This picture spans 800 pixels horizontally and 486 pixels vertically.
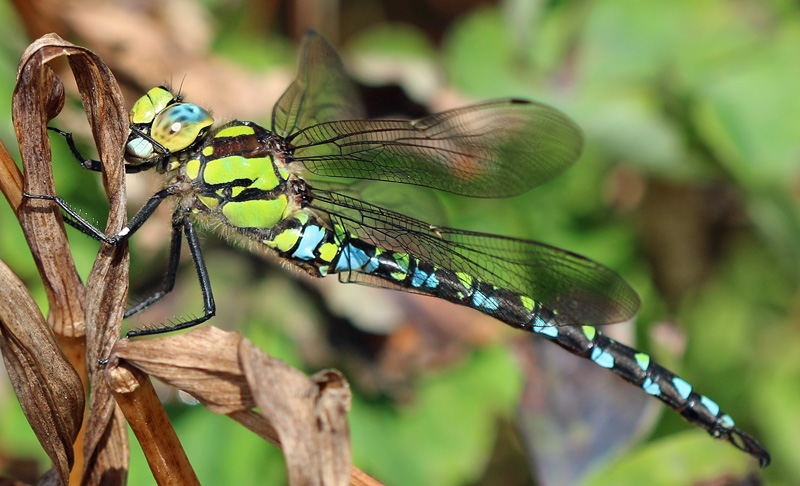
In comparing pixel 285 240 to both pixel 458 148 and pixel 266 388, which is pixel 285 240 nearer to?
pixel 458 148

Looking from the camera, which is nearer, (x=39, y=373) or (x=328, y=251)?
(x=39, y=373)

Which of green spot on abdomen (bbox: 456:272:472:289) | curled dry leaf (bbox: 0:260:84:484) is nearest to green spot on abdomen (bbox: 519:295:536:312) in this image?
green spot on abdomen (bbox: 456:272:472:289)

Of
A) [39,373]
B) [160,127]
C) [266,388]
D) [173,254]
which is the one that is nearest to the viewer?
[266,388]

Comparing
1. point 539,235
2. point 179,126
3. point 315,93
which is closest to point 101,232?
point 179,126

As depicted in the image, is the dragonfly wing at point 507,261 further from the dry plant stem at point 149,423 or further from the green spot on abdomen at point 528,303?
the dry plant stem at point 149,423

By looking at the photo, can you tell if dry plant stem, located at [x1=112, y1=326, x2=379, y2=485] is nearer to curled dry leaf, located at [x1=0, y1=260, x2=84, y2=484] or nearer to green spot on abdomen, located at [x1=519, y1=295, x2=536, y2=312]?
curled dry leaf, located at [x1=0, y1=260, x2=84, y2=484]

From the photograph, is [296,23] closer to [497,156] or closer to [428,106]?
[428,106]
